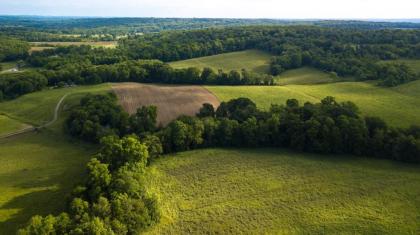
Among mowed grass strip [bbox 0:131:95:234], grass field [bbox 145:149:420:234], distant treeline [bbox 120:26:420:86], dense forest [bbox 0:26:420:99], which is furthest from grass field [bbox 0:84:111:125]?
distant treeline [bbox 120:26:420:86]

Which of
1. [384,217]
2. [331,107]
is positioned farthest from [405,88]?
[384,217]

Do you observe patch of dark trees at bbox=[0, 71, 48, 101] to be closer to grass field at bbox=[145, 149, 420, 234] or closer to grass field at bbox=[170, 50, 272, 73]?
grass field at bbox=[170, 50, 272, 73]

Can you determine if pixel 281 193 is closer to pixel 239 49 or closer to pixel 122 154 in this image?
pixel 122 154

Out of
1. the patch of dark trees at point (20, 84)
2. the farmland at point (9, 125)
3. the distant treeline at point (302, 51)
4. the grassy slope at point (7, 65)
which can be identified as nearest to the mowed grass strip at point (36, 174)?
the farmland at point (9, 125)

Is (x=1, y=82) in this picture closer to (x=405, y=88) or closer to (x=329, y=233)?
(x=329, y=233)

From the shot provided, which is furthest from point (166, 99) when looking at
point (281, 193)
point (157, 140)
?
point (281, 193)

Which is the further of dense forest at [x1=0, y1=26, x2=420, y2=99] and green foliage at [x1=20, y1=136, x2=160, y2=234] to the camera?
dense forest at [x1=0, y1=26, x2=420, y2=99]

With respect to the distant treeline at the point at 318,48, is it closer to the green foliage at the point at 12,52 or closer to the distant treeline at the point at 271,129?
the distant treeline at the point at 271,129
